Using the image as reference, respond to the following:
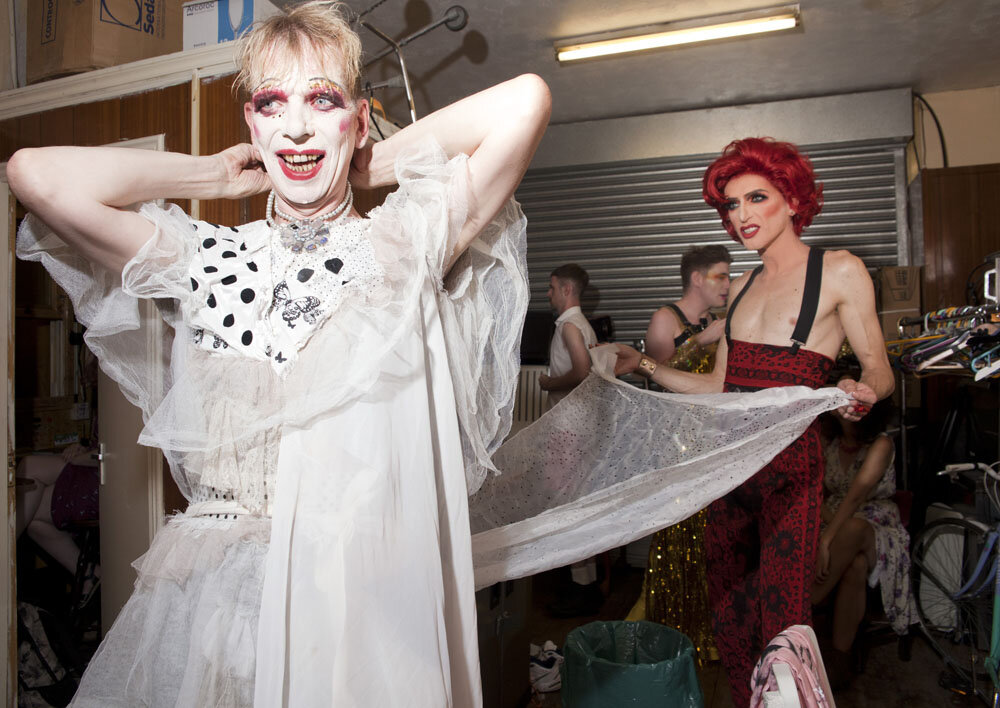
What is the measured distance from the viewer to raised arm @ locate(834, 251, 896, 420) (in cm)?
198

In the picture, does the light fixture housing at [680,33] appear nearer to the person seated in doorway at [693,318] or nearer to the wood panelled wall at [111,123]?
the person seated in doorway at [693,318]

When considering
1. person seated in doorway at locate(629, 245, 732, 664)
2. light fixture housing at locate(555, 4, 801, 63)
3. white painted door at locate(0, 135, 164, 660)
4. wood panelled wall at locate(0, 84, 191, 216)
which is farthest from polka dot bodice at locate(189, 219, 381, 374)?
light fixture housing at locate(555, 4, 801, 63)

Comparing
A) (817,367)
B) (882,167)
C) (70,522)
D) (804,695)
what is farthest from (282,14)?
(882,167)

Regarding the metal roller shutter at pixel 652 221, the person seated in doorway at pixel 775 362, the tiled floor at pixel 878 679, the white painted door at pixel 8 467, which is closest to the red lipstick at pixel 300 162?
the person seated in doorway at pixel 775 362

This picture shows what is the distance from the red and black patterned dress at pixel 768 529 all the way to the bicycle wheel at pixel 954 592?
1472mm

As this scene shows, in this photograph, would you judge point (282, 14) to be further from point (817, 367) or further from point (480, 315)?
point (817, 367)

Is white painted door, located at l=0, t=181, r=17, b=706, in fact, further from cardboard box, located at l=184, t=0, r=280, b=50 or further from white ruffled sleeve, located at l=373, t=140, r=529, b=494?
white ruffled sleeve, located at l=373, t=140, r=529, b=494

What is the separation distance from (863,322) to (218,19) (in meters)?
2.13

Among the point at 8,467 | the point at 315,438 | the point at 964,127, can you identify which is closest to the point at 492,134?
the point at 315,438

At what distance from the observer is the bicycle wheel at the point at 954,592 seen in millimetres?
3024

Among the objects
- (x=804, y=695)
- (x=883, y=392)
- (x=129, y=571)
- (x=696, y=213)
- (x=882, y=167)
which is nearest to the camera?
(x=804, y=695)

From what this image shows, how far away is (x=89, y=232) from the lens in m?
1.10

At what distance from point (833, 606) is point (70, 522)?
358cm

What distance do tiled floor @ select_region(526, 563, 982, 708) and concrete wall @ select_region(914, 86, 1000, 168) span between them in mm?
3271
